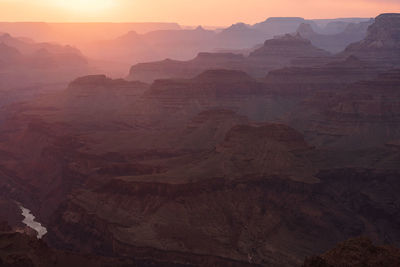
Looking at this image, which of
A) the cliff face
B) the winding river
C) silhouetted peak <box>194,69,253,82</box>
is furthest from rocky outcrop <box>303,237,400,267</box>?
silhouetted peak <box>194,69,253,82</box>

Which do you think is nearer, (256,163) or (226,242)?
(226,242)

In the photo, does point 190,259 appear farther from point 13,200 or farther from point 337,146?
point 337,146

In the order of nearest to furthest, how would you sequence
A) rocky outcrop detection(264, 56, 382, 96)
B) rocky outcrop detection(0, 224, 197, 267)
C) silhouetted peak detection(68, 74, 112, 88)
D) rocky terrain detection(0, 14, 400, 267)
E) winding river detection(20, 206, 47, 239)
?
rocky outcrop detection(0, 224, 197, 267) → rocky terrain detection(0, 14, 400, 267) → winding river detection(20, 206, 47, 239) → rocky outcrop detection(264, 56, 382, 96) → silhouetted peak detection(68, 74, 112, 88)

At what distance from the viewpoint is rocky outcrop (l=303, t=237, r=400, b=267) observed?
1647 inches

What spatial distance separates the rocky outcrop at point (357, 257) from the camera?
41.8m

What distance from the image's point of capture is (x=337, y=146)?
121m

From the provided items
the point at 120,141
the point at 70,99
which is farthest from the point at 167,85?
the point at 120,141

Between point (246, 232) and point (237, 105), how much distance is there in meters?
94.1

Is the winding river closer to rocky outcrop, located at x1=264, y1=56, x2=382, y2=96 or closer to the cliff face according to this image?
the cliff face

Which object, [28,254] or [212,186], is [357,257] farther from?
[212,186]

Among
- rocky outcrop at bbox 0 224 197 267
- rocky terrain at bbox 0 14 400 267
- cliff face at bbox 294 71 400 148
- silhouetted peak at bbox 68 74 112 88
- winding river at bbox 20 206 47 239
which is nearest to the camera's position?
rocky outcrop at bbox 0 224 197 267

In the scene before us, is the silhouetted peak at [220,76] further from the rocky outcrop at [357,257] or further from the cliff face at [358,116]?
the rocky outcrop at [357,257]

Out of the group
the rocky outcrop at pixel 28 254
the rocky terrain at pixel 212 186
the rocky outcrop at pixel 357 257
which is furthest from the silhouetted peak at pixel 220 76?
the rocky outcrop at pixel 357 257

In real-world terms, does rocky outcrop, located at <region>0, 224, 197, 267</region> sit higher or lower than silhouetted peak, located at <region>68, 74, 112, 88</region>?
higher
